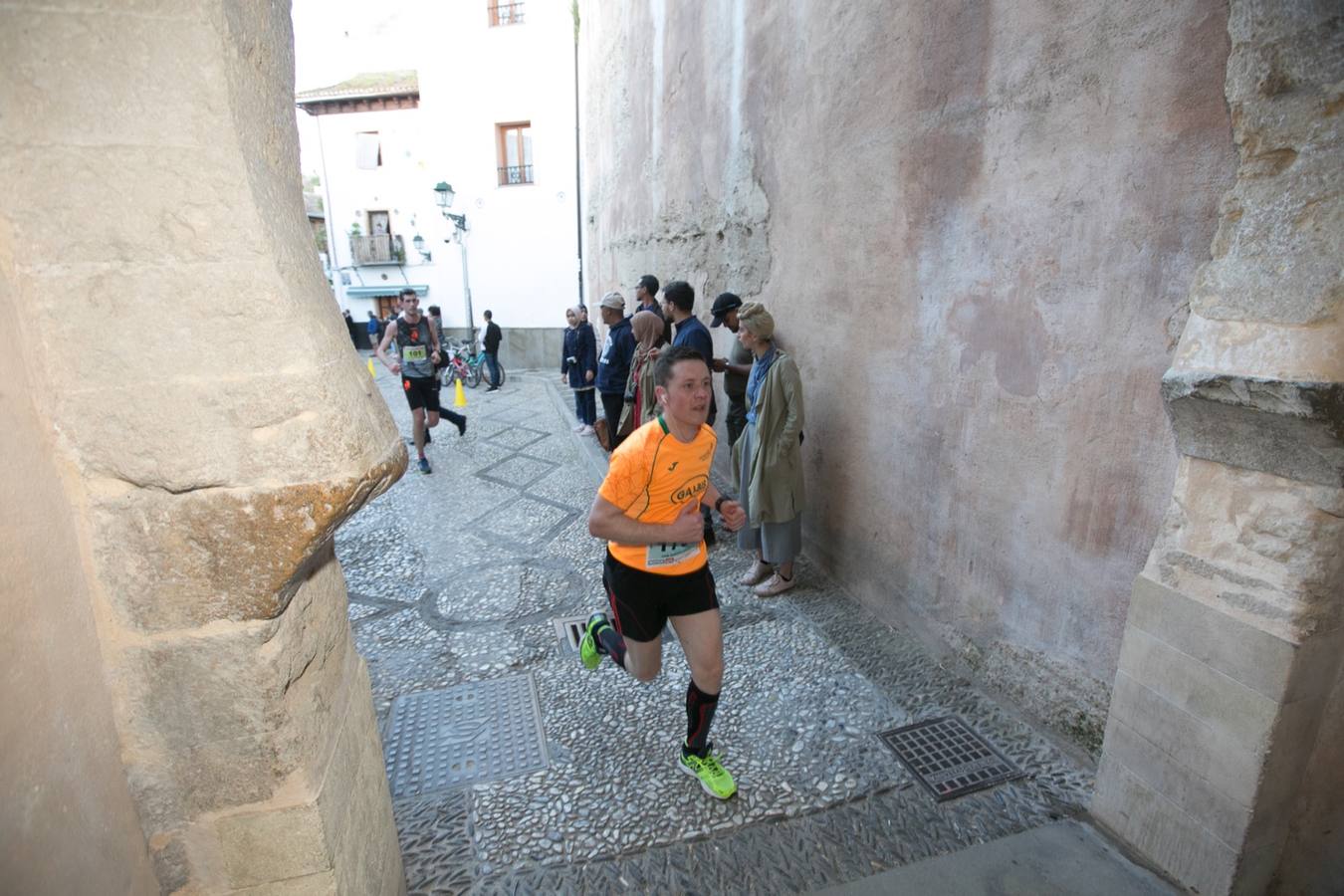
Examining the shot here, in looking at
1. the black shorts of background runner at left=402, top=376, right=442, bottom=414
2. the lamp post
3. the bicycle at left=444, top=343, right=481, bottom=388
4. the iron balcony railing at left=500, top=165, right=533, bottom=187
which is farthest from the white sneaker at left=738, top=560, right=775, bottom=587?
A: the iron balcony railing at left=500, top=165, right=533, bottom=187

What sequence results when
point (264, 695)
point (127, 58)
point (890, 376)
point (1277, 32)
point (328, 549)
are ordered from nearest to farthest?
point (127, 58) < point (264, 695) < point (328, 549) < point (1277, 32) < point (890, 376)

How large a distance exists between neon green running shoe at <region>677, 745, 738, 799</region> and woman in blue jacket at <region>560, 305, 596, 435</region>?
688 centimetres

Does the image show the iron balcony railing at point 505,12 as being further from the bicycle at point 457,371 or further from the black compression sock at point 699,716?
the black compression sock at point 699,716

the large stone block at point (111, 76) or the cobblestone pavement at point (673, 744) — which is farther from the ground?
the large stone block at point (111, 76)

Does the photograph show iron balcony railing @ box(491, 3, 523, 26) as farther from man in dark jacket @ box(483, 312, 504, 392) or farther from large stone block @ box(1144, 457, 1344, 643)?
large stone block @ box(1144, 457, 1344, 643)

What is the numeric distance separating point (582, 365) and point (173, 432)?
27.1 ft

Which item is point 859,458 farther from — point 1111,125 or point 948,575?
point 1111,125

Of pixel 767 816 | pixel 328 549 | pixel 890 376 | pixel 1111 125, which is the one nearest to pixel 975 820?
pixel 767 816

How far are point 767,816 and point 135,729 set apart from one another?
6.96 ft

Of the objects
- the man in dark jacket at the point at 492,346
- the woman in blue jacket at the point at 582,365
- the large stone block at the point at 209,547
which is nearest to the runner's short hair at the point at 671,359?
the large stone block at the point at 209,547

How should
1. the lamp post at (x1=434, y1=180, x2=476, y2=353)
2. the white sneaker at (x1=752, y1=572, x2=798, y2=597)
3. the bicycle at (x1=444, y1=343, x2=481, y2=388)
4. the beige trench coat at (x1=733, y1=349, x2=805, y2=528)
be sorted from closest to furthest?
the beige trench coat at (x1=733, y1=349, x2=805, y2=528) < the white sneaker at (x1=752, y1=572, x2=798, y2=597) < the bicycle at (x1=444, y1=343, x2=481, y2=388) < the lamp post at (x1=434, y1=180, x2=476, y2=353)

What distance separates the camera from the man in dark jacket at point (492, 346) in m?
14.3

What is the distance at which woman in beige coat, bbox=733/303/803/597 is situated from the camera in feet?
13.5

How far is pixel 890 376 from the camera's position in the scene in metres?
3.87
